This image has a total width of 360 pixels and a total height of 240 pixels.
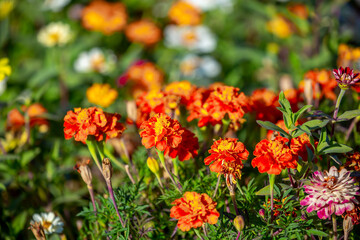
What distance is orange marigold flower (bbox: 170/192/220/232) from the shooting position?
2.08 ft

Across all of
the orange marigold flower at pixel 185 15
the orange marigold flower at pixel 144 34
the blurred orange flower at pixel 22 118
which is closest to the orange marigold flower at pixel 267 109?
the blurred orange flower at pixel 22 118

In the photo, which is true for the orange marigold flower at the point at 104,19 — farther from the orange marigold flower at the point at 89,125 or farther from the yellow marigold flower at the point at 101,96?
the orange marigold flower at the point at 89,125

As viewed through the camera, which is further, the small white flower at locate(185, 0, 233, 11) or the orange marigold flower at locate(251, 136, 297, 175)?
the small white flower at locate(185, 0, 233, 11)

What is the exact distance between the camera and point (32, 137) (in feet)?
3.93

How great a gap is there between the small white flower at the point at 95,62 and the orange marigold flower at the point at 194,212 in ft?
4.28

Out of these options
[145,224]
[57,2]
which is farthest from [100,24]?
[145,224]

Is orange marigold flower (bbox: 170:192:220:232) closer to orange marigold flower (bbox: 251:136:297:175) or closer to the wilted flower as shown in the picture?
orange marigold flower (bbox: 251:136:297:175)

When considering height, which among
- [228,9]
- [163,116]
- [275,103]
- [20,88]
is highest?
[163,116]

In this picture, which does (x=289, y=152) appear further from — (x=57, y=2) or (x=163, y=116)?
(x=57, y=2)

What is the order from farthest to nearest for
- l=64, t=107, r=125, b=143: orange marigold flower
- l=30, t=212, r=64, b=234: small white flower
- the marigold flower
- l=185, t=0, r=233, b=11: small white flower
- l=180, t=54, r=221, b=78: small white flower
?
l=185, t=0, r=233, b=11: small white flower, l=180, t=54, r=221, b=78: small white flower, l=30, t=212, r=64, b=234: small white flower, l=64, t=107, r=125, b=143: orange marigold flower, the marigold flower

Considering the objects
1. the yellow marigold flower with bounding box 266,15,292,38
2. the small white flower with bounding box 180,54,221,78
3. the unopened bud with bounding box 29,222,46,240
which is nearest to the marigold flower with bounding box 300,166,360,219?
the unopened bud with bounding box 29,222,46,240

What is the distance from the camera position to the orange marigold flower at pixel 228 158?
647mm

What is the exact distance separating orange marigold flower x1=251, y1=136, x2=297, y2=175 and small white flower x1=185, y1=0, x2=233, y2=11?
→ 1.87 m

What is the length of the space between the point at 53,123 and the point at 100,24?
0.90 meters
